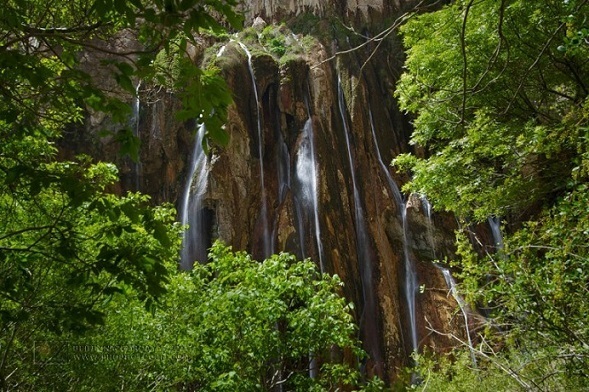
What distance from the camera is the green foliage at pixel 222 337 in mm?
5512

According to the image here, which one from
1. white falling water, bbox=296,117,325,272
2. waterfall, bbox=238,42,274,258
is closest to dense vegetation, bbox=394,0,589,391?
white falling water, bbox=296,117,325,272

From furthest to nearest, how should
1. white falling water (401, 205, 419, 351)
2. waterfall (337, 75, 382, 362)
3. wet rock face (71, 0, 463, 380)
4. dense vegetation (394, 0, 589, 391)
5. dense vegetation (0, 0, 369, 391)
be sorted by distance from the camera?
1. white falling water (401, 205, 419, 351)
2. wet rock face (71, 0, 463, 380)
3. waterfall (337, 75, 382, 362)
4. dense vegetation (394, 0, 589, 391)
5. dense vegetation (0, 0, 369, 391)

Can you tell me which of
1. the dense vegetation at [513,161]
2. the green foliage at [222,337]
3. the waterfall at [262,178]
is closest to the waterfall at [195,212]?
the waterfall at [262,178]

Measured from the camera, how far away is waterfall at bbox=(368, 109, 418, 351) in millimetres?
16766

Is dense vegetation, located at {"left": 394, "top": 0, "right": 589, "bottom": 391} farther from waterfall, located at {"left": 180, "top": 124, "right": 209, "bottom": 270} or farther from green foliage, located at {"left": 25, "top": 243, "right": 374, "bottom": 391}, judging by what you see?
waterfall, located at {"left": 180, "top": 124, "right": 209, "bottom": 270}

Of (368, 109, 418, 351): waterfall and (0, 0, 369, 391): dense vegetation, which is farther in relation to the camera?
(368, 109, 418, 351): waterfall

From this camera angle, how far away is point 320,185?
17531 millimetres

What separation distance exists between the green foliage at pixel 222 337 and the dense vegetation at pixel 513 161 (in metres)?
1.86

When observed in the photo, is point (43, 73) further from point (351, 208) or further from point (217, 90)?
point (351, 208)

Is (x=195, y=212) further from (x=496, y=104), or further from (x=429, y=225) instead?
(x=496, y=104)

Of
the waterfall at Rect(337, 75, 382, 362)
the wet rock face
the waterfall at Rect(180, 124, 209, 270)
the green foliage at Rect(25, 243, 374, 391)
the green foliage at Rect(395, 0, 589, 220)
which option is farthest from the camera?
the wet rock face

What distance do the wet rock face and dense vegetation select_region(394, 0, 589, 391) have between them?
27.0ft

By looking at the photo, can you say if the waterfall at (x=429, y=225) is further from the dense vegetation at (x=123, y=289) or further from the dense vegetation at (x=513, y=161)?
the dense vegetation at (x=123, y=289)

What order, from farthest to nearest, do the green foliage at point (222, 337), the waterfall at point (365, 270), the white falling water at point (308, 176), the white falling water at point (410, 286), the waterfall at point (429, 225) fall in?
the waterfall at point (429, 225), the white falling water at point (308, 176), the white falling water at point (410, 286), the waterfall at point (365, 270), the green foliage at point (222, 337)
